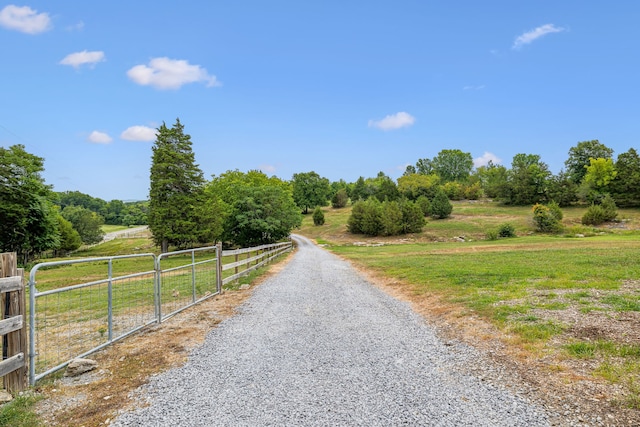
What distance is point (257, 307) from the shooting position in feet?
27.4

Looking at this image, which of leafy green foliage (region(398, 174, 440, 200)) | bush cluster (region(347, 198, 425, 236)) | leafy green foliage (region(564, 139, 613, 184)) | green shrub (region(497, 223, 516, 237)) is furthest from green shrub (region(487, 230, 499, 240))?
leafy green foliage (region(564, 139, 613, 184))

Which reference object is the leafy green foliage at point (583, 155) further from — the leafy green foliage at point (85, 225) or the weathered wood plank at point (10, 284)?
the leafy green foliage at point (85, 225)

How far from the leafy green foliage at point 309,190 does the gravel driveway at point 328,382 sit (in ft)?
288

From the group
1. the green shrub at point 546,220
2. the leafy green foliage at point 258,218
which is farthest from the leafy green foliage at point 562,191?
the leafy green foliage at point 258,218

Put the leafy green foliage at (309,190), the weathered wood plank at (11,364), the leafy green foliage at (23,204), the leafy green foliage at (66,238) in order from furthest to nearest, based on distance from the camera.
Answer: the leafy green foliage at (309,190)
the leafy green foliage at (66,238)
the leafy green foliage at (23,204)
the weathered wood plank at (11,364)

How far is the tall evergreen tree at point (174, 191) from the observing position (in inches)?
1383

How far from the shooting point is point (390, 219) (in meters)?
50.4

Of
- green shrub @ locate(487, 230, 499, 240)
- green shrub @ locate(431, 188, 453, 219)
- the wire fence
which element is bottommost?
green shrub @ locate(487, 230, 499, 240)

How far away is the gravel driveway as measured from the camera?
130 inches

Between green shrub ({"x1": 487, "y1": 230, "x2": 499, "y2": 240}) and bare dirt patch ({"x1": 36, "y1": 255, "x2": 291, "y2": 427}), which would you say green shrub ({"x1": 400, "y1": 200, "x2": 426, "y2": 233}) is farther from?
bare dirt patch ({"x1": 36, "y1": 255, "x2": 291, "y2": 427})

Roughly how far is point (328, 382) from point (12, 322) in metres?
3.55

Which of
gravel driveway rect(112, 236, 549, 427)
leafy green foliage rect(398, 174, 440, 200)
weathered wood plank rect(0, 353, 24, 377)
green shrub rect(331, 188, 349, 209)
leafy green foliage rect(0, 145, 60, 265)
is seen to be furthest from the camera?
green shrub rect(331, 188, 349, 209)

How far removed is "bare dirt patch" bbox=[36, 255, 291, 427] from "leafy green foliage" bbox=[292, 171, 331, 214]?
8729cm

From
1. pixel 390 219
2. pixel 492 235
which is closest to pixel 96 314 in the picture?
pixel 492 235
